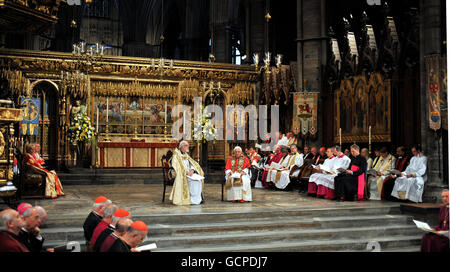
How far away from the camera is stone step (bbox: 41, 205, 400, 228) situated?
22.1 feet

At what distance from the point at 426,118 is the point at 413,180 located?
1.37 metres

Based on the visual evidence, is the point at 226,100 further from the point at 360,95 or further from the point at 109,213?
the point at 109,213

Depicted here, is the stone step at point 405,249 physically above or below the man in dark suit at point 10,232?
below

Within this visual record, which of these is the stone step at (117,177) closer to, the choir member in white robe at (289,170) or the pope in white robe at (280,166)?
the pope in white robe at (280,166)

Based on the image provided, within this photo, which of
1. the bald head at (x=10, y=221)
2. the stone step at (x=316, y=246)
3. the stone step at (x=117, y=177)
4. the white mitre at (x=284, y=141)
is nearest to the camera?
the bald head at (x=10, y=221)

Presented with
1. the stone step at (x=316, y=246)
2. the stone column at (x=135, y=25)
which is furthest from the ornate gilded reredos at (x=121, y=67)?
the stone column at (x=135, y=25)

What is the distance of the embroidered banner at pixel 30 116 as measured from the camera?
46.9 ft

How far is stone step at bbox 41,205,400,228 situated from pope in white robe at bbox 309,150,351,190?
5.63ft

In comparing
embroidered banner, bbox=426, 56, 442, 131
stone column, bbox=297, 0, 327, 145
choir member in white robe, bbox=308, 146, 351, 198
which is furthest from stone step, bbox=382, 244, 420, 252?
Answer: stone column, bbox=297, 0, 327, 145

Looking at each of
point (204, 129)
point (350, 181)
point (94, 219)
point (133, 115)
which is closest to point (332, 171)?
point (350, 181)

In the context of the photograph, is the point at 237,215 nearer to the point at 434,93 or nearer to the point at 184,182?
the point at 184,182

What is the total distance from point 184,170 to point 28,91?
336 inches

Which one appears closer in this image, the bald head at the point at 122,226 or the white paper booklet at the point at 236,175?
the bald head at the point at 122,226

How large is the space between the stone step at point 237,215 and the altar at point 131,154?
691cm
